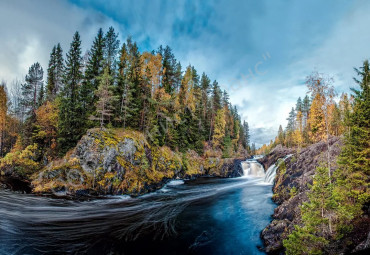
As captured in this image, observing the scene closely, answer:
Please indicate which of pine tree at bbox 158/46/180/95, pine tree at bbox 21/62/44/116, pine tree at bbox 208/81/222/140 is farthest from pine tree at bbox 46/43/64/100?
pine tree at bbox 208/81/222/140

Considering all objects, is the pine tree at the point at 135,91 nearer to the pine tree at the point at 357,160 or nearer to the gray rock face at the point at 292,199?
the gray rock face at the point at 292,199

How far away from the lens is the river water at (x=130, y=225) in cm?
841

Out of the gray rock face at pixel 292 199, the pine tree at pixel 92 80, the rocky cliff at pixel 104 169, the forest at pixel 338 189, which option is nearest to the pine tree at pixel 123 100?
the rocky cliff at pixel 104 169

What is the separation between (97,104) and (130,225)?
15968 millimetres

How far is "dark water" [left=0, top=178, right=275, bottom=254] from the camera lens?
8414 millimetres

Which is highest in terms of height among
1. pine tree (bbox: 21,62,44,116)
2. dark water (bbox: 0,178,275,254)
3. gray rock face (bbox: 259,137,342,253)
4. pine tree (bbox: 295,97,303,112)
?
pine tree (bbox: 295,97,303,112)

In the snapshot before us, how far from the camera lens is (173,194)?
62.1ft

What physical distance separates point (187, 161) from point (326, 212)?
2671 cm

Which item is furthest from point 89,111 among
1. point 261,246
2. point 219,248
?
point 261,246

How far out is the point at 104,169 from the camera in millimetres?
16609

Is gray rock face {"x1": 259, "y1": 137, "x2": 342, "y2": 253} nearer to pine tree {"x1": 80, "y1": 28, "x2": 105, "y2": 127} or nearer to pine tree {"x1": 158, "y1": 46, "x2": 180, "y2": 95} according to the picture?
pine tree {"x1": 80, "y1": 28, "x2": 105, "y2": 127}

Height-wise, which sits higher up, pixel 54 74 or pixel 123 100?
pixel 54 74

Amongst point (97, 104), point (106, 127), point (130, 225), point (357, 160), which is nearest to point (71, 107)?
point (97, 104)

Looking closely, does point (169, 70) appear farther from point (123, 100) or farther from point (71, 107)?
point (71, 107)
